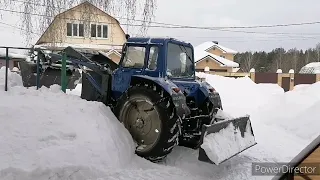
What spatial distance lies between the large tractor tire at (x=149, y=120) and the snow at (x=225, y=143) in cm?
74

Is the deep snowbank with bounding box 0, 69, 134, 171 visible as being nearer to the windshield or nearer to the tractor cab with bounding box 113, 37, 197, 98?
the tractor cab with bounding box 113, 37, 197, 98

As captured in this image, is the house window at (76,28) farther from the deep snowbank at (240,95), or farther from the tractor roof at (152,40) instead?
the deep snowbank at (240,95)

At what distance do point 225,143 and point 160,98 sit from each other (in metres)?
1.38

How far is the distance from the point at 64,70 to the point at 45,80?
129 cm

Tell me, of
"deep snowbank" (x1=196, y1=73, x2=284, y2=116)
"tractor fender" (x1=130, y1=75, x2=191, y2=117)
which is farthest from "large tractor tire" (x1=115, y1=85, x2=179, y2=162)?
"deep snowbank" (x1=196, y1=73, x2=284, y2=116)

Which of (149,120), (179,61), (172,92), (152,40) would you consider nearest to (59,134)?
(149,120)

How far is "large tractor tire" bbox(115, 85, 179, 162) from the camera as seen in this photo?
Answer: 21.2 feet

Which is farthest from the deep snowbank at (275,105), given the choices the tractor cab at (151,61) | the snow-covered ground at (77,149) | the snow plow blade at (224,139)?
the tractor cab at (151,61)

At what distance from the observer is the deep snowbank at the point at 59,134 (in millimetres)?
5188

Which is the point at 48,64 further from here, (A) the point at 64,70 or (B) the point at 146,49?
(B) the point at 146,49

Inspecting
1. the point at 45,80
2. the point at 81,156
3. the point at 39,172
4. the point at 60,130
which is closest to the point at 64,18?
the point at 45,80

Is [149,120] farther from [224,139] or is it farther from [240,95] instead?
[240,95]

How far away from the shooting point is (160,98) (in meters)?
6.52

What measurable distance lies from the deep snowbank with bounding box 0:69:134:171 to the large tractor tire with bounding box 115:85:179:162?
0.73 ft
